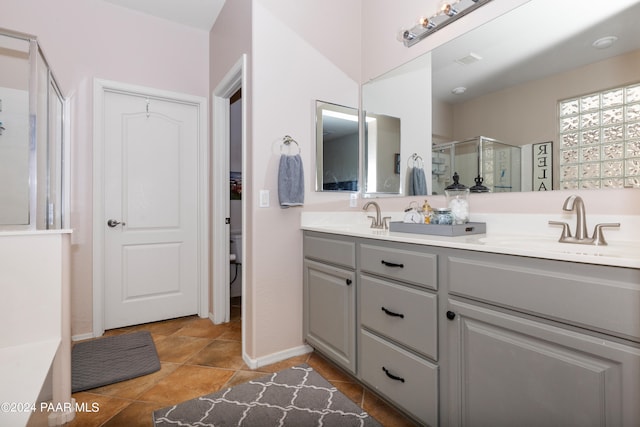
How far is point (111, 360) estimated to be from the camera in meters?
2.17

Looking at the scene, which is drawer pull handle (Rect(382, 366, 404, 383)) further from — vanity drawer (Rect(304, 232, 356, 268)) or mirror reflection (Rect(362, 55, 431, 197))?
mirror reflection (Rect(362, 55, 431, 197))

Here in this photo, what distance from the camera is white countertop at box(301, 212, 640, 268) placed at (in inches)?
36.4

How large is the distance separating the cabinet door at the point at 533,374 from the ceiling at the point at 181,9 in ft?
9.62

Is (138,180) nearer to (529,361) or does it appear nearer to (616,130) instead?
(529,361)

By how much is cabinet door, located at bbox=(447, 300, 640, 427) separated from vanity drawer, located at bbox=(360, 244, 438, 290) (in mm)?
147

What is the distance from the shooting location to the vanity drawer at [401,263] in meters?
1.35

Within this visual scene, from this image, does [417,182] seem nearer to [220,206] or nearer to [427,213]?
[427,213]

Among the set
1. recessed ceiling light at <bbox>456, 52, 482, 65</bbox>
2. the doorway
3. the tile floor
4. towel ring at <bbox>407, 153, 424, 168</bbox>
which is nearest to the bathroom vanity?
the tile floor

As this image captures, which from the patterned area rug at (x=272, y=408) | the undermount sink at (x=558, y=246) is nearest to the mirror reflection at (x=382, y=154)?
the undermount sink at (x=558, y=246)

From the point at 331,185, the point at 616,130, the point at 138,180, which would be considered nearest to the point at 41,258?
the point at 138,180

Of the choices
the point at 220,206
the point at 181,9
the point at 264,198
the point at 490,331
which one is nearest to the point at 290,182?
the point at 264,198

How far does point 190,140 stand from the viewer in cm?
303

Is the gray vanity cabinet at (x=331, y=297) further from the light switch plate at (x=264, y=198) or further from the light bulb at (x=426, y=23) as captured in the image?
the light bulb at (x=426, y=23)

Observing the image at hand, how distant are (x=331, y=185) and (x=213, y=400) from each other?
1.58 metres
